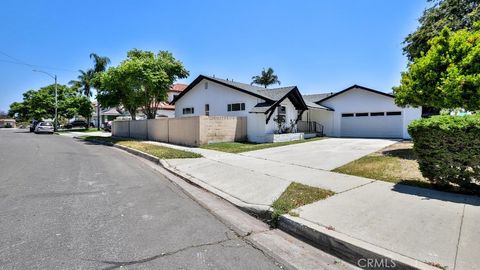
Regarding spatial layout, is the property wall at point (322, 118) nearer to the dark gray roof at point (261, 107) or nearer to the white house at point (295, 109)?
the white house at point (295, 109)

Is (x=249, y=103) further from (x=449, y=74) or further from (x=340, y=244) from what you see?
(x=340, y=244)

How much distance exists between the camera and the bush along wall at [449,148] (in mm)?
5953

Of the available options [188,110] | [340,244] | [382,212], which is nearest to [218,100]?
[188,110]

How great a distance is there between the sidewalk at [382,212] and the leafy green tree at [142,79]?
1452 centimetres

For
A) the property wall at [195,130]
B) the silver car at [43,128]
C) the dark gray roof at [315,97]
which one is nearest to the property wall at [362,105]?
the dark gray roof at [315,97]

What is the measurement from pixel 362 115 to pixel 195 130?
1514cm

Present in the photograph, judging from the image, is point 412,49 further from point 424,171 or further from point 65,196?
point 65,196

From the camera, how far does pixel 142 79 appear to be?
21797 millimetres

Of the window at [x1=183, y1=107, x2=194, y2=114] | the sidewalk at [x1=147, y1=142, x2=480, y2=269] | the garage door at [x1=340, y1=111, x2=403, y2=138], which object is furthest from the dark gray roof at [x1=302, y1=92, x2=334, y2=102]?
the sidewalk at [x1=147, y1=142, x2=480, y2=269]

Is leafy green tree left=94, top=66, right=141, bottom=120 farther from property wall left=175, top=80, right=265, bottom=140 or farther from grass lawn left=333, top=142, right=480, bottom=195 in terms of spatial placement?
grass lawn left=333, top=142, right=480, bottom=195

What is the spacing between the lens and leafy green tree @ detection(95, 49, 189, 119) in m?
21.5

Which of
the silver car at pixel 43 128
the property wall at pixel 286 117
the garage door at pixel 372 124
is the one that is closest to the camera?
the property wall at pixel 286 117

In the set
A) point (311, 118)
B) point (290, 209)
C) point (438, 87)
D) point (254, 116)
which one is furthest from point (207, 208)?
point (311, 118)

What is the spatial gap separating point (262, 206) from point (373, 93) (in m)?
22.2
